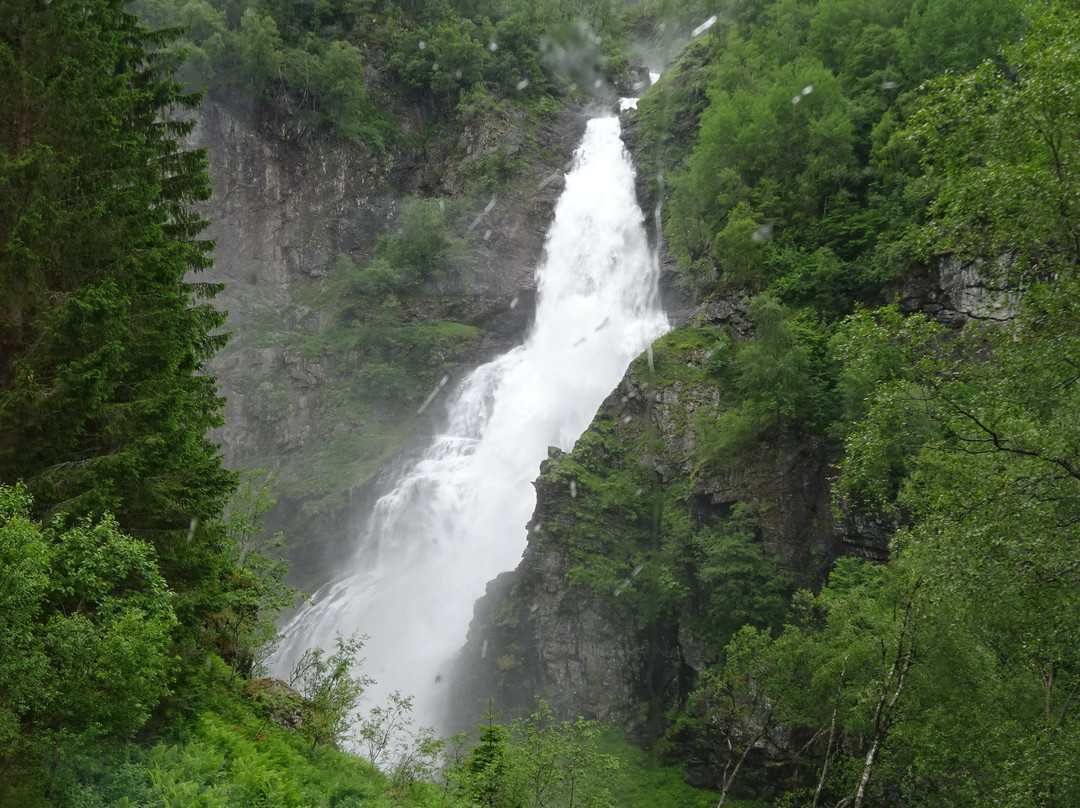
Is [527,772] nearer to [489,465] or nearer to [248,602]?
[248,602]

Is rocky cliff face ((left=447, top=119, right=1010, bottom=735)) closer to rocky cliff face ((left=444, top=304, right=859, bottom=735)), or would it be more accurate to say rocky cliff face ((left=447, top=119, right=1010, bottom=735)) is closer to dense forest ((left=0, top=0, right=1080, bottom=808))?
rocky cliff face ((left=444, top=304, right=859, bottom=735))

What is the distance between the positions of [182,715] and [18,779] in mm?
2767

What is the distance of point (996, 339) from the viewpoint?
8.50 meters

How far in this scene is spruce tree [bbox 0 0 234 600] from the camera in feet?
24.5

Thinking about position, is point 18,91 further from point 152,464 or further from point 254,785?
point 254,785

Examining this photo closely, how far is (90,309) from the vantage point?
755 cm

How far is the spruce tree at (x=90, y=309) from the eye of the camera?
294 inches

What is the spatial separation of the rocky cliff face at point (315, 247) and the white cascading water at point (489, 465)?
291cm

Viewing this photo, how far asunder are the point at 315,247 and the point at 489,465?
22.0m

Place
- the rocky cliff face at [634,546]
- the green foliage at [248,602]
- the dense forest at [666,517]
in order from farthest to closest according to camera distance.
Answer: the rocky cliff face at [634,546], the green foliage at [248,602], the dense forest at [666,517]

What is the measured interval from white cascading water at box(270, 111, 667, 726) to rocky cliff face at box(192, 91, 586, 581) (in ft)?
9.54

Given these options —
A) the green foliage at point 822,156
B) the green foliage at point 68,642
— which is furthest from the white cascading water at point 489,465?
the green foliage at point 68,642

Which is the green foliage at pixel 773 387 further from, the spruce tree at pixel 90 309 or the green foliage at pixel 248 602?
the spruce tree at pixel 90 309

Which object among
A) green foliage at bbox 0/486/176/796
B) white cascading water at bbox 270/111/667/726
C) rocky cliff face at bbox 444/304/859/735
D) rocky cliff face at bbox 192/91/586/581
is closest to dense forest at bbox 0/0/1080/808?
green foliage at bbox 0/486/176/796
